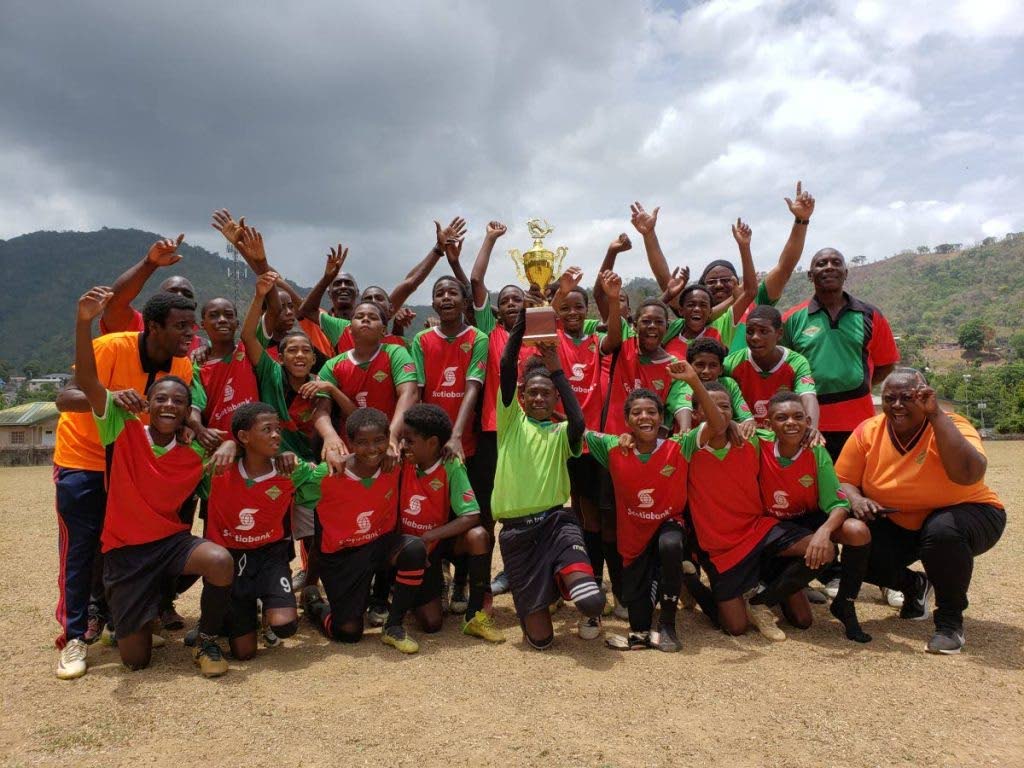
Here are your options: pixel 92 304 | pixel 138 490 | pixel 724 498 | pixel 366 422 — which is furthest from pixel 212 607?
pixel 724 498

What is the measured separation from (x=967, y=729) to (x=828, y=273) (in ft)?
11.5

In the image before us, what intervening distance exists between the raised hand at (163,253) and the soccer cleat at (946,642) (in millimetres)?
5851

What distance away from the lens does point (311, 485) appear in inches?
184

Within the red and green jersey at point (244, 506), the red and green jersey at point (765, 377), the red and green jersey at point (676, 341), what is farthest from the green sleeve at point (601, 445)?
the red and green jersey at point (244, 506)

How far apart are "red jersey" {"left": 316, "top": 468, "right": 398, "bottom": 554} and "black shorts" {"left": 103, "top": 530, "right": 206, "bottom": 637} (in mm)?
860

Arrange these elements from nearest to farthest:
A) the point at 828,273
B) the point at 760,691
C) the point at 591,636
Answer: the point at 760,691 < the point at 591,636 < the point at 828,273

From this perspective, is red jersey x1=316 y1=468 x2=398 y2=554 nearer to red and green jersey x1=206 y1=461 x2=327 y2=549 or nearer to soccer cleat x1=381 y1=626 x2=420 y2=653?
red and green jersey x1=206 y1=461 x2=327 y2=549

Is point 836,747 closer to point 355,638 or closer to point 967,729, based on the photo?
point 967,729

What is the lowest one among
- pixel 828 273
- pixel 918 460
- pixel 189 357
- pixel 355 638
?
pixel 355 638

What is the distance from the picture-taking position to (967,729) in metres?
3.20

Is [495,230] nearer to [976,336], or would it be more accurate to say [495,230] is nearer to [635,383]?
[635,383]

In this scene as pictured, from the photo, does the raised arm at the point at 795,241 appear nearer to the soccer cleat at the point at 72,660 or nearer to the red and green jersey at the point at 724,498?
the red and green jersey at the point at 724,498

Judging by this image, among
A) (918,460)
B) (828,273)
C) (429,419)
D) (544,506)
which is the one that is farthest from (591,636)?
(828,273)

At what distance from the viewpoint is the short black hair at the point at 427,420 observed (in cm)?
488
